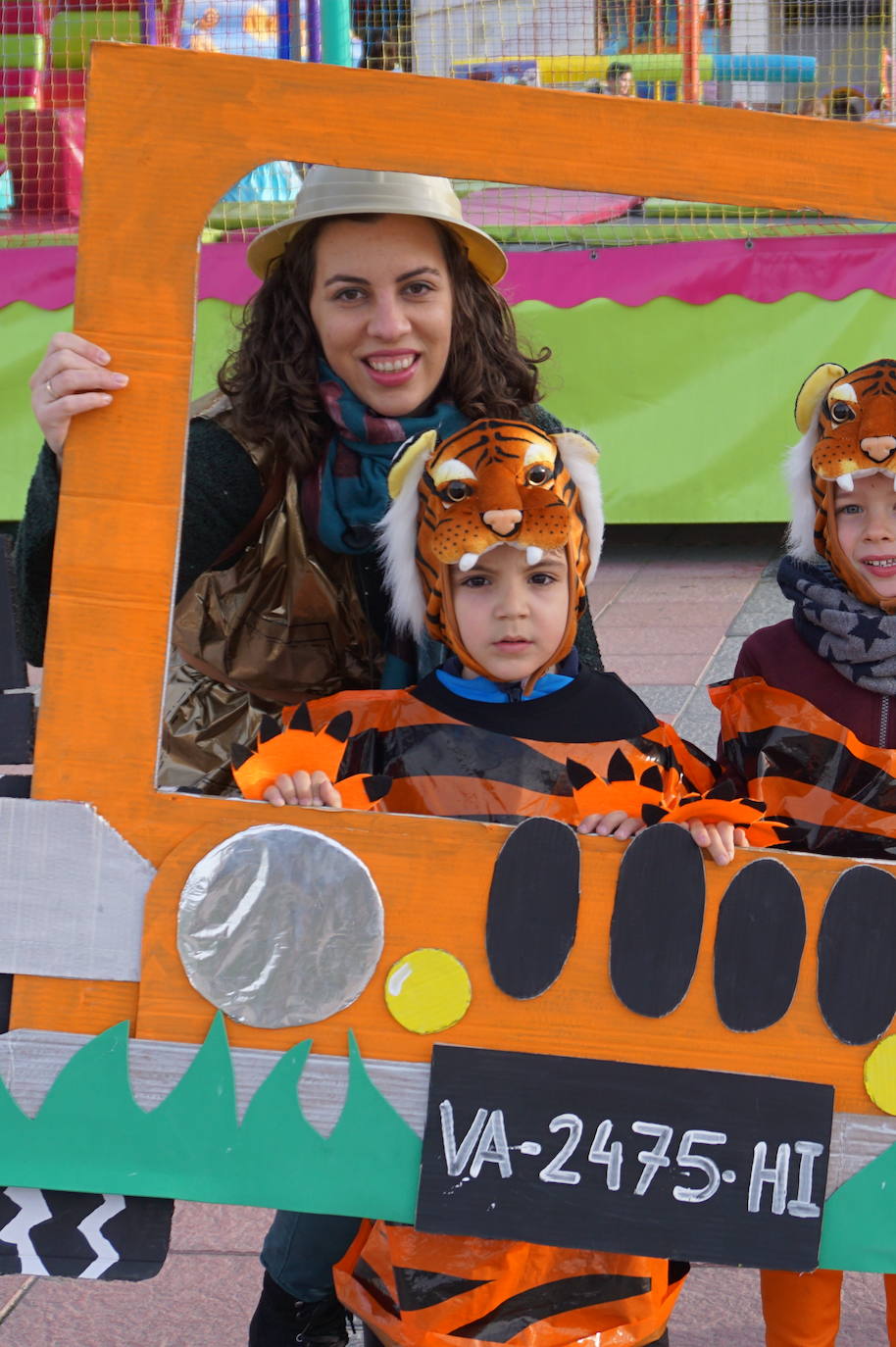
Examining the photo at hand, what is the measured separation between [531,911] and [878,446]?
0.81m

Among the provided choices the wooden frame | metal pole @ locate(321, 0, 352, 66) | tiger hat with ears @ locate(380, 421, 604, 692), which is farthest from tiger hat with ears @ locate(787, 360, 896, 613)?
metal pole @ locate(321, 0, 352, 66)

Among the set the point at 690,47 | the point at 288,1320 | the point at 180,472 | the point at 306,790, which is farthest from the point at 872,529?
the point at 690,47

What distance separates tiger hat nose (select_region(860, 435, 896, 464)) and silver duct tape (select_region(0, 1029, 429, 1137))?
0.95 m

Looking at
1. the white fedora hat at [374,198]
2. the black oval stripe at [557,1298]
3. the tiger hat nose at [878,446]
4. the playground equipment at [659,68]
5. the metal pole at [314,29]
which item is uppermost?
the metal pole at [314,29]

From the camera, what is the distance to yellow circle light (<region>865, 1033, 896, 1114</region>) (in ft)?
4.50

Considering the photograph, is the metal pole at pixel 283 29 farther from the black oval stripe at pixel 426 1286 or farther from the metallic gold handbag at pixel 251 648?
the black oval stripe at pixel 426 1286

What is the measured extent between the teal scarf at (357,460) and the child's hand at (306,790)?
64 cm

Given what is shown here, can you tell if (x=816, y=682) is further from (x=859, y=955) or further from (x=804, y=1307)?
(x=804, y=1307)

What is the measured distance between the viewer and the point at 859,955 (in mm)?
1373

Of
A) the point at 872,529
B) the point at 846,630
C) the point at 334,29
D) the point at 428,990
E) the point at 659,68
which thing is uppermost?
the point at 334,29

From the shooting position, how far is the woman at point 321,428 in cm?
205

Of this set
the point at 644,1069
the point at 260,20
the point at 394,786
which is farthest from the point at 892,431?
the point at 260,20

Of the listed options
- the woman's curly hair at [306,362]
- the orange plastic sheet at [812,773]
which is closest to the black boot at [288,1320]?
the orange plastic sheet at [812,773]

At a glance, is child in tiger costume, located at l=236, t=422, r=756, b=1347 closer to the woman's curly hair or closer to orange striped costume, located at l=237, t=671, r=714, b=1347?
orange striped costume, located at l=237, t=671, r=714, b=1347
